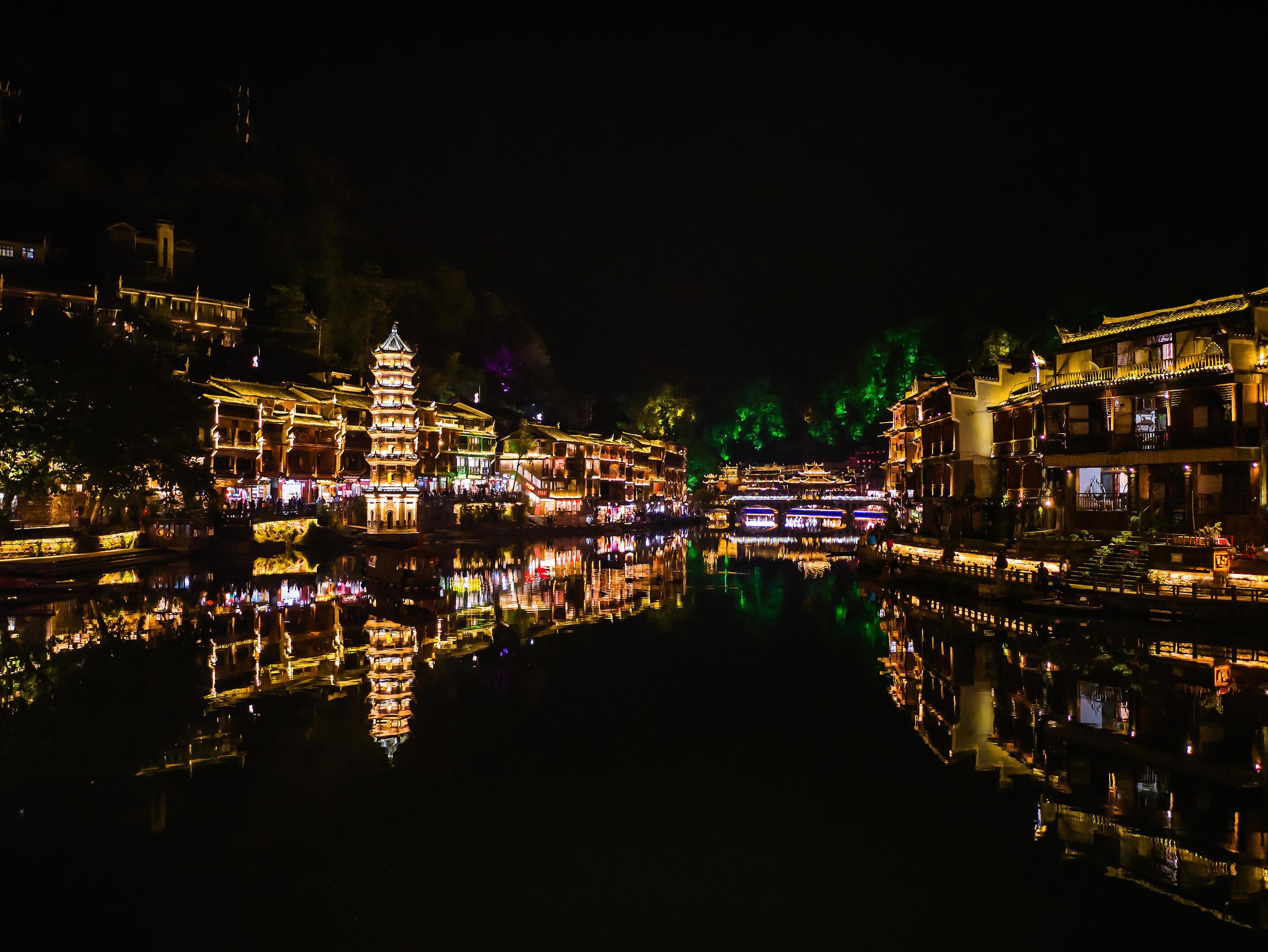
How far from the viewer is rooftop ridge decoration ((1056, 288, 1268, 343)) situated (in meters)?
27.9

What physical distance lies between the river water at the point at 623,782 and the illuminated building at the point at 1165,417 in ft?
24.4

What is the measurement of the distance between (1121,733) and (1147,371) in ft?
63.9

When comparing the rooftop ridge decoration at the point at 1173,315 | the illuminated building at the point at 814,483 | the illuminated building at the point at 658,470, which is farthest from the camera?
the illuminated building at the point at 814,483

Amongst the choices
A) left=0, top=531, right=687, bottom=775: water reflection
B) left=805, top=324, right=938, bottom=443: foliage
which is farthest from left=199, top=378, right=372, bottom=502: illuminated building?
left=805, top=324, right=938, bottom=443: foliage

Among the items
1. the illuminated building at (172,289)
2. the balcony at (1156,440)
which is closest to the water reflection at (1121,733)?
the balcony at (1156,440)

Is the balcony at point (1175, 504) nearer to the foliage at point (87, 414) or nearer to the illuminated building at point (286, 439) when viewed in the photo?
the foliage at point (87, 414)

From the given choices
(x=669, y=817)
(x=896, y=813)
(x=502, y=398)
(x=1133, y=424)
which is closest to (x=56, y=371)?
(x=669, y=817)

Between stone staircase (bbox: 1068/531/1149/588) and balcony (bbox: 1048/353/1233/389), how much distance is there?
216 inches

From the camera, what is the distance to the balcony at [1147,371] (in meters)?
27.3

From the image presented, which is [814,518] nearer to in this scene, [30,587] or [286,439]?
[286,439]

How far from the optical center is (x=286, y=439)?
186 ft

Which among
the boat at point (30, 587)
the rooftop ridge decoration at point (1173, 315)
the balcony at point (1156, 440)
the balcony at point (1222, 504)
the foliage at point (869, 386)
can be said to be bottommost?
the boat at point (30, 587)

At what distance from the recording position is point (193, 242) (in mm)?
68938

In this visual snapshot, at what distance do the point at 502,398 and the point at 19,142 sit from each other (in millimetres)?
43742
